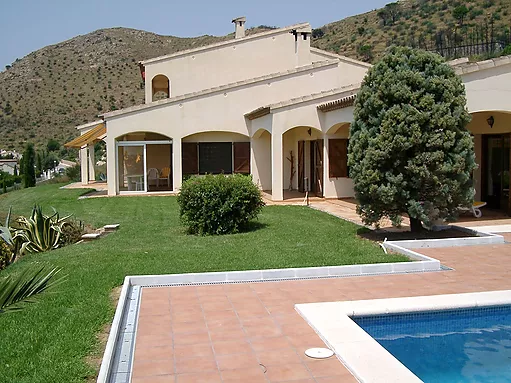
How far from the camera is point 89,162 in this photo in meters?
36.9

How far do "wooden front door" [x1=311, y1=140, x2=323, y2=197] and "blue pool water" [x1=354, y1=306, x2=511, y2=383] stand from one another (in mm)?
15849

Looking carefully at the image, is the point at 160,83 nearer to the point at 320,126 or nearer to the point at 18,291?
the point at 320,126

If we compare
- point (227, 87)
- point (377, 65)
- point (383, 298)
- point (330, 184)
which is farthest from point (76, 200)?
point (383, 298)

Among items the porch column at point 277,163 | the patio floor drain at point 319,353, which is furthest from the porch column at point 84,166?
the patio floor drain at point 319,353

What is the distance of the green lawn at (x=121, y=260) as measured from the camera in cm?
637

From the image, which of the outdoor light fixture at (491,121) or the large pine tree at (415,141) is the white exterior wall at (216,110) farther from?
the large pine tree at (415,141)

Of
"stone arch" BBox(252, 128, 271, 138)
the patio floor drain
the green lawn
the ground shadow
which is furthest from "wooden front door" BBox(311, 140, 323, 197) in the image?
the patio floor drain

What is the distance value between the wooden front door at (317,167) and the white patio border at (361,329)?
15.4 meters

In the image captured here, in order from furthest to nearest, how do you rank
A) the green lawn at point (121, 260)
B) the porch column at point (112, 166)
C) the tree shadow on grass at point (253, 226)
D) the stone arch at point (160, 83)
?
1. the stone arch at point (160, 83)
2. the porch column at point (112, 166)
3. the tree shadow on grass at point (253, 226)
4. the green lawn at point (121, 260)

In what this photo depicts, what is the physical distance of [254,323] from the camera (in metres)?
7.54

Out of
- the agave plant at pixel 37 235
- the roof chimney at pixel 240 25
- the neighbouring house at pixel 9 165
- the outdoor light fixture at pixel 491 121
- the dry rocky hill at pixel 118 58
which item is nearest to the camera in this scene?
the agave plant at pixel 37 235

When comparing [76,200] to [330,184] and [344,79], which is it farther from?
[344,79]

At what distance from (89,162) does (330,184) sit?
19523 mm

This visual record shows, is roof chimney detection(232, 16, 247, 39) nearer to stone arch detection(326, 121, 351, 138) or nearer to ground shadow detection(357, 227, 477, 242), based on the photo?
stone arch detection(326, 121, 351, 138)
